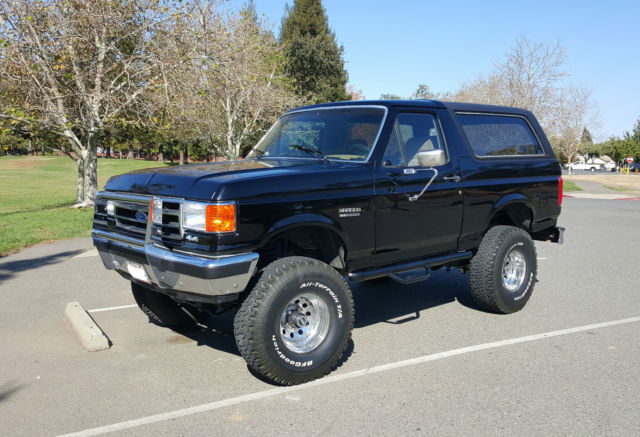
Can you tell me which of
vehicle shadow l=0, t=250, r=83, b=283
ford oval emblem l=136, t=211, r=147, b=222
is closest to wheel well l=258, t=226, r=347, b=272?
ford oval emblem l=136, t=211, r=147, b=222

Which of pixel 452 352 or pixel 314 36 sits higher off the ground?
pixel 314 36

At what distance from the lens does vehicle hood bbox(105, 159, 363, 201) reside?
13.0 ft

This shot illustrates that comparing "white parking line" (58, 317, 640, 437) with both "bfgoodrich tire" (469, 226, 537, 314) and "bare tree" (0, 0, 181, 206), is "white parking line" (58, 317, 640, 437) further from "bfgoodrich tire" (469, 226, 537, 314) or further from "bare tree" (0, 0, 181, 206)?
"bare tree" (0, 0, 181, 206)

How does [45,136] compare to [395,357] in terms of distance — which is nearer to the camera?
[395,357]

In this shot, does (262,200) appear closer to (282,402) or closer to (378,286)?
(282,402)

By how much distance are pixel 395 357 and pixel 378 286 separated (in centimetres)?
269

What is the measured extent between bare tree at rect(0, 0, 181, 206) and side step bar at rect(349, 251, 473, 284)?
489 inches

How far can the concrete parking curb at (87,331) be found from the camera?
4.96 m

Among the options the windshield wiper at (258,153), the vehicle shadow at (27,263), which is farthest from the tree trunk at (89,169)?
the windshield wiper at (258,153)

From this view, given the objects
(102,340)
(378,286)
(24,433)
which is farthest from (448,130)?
(24,433)

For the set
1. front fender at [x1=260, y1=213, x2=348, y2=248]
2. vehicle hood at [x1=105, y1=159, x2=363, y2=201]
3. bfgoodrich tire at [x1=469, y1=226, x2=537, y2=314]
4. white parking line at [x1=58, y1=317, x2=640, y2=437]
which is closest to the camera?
white parking line at [x1=58, y1=317, x2=640, y2=437]

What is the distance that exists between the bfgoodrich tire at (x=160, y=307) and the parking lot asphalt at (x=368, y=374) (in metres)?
0.13

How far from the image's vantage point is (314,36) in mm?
47094

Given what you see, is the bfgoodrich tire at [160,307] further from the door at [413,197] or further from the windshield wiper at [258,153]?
the door at [413,197]
